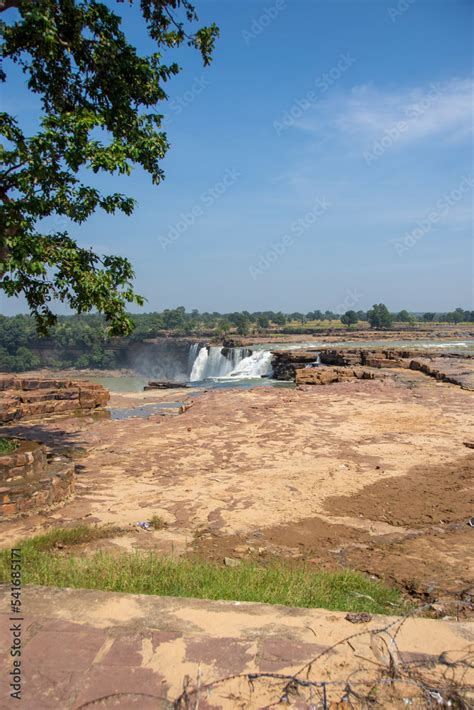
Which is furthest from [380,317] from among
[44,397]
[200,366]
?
[44,397]

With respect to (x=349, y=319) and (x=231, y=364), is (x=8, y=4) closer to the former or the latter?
(x=231, y=364)

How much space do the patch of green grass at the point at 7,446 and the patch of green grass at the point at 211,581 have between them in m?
2.92

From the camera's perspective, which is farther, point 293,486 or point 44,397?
point 44,397

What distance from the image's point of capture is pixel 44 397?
15.5m

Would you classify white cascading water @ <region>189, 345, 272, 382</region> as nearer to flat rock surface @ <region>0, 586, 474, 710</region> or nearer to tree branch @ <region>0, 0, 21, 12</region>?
tree branch @ <region>0, 0, 21, 12</region>

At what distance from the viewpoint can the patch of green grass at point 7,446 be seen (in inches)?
271

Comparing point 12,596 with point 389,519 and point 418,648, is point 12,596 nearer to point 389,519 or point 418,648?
point 418,648

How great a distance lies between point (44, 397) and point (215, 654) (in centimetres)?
1471

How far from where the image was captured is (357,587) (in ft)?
12.8

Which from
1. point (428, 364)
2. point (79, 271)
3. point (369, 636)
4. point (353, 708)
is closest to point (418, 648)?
point (369, 636)

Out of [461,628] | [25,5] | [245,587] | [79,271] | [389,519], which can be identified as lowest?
[389,519]

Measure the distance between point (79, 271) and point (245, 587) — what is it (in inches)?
179

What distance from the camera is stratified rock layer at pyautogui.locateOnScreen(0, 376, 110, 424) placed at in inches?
540

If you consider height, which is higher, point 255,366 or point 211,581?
point 211,581
